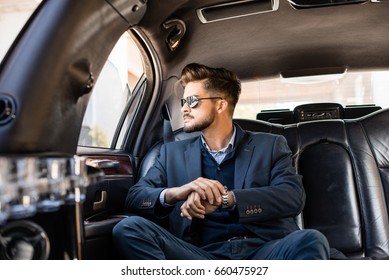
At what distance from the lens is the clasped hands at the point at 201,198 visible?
3.22ft

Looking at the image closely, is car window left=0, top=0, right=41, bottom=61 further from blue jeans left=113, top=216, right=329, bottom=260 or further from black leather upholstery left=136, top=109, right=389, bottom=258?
black leather upholstery left=136, top=109, right=389, bottom=258

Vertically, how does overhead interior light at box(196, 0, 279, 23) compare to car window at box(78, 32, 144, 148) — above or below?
above

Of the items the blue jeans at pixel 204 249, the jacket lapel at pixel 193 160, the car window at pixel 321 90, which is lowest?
the blue jeans at pixel 204 249

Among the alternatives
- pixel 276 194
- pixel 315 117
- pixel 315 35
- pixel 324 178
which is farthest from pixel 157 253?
pixel 315 35

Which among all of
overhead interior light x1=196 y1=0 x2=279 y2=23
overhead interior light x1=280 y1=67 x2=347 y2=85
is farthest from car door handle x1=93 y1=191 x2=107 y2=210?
overhead interior light x1=280 y1=67 x2=347 y2=85

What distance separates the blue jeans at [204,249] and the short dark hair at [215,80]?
400 millimetres

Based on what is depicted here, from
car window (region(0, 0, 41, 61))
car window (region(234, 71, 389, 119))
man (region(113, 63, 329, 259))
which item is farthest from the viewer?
car window (region(234, 71, 389, 119))

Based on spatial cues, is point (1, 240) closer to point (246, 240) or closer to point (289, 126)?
point (246, 240)

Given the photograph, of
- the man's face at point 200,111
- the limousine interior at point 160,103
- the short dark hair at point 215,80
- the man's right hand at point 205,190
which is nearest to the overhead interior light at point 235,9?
the limousine interior at point 160,103

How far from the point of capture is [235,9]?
139 centimetres

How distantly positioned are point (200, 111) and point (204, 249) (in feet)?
1.15

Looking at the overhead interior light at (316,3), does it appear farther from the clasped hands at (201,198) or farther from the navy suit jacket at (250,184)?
the clasped hands at (201,198)

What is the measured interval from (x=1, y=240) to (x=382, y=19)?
1253 mm

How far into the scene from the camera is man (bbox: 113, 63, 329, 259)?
0.97 m
